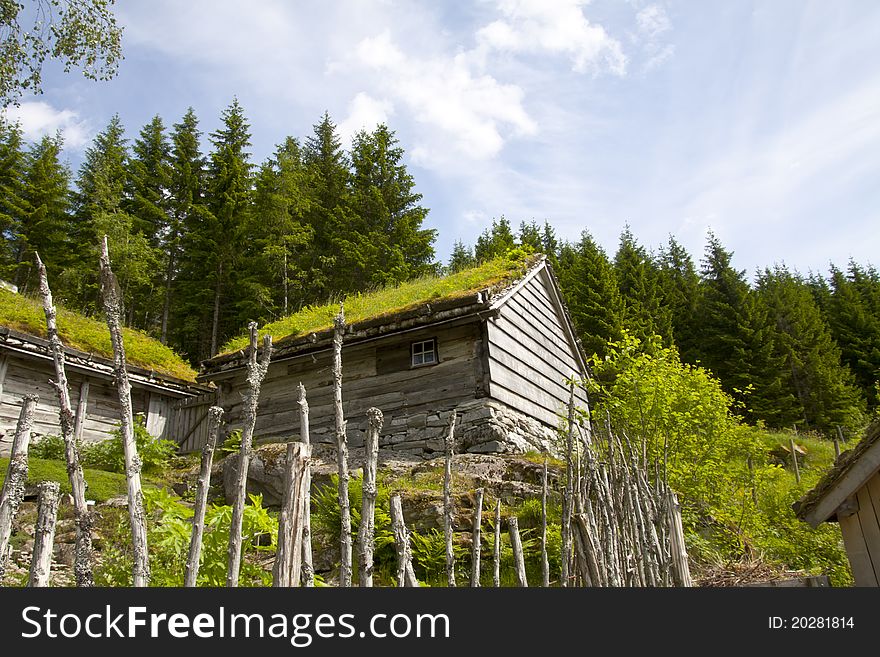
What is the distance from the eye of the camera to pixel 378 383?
12195 mm

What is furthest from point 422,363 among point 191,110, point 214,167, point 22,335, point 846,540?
point 191,110

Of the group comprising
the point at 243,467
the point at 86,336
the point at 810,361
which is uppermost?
the point at 810,361

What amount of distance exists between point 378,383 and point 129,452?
9951 mm

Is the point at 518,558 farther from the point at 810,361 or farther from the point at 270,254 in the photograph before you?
the point at 810,361

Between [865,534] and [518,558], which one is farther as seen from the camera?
[865,534]

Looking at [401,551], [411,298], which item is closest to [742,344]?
[411,298]

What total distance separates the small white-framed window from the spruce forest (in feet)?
46.5

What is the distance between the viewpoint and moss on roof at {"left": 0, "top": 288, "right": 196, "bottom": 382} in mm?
15094

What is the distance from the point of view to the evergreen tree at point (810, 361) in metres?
28.7

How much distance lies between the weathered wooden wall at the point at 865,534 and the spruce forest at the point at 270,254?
2163cm

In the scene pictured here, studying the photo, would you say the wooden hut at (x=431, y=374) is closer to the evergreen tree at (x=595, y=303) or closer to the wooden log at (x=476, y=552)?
the wooden log at (x=476, y=552)

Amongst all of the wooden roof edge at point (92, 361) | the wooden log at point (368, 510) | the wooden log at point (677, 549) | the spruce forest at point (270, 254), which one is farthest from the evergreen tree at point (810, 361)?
the wooden log at point (368, 510)

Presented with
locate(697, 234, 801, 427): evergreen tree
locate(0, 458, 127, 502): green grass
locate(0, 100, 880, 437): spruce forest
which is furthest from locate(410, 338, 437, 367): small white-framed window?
locate(697, 234, 801, 427): evergreen tree
